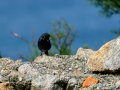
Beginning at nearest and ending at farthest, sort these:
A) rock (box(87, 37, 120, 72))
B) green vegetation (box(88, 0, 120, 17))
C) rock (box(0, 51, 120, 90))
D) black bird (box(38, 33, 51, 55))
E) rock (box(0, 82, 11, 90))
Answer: rock (box(0, 51, 120, 90)) < rock (box(0, 82, 11, 90)) < rock (box(87, 37, 120, 72)) < black bird (box(38, 33, 51, 55)) < green vegetation (box(88, 0, 120, 17))

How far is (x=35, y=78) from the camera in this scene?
228 cm

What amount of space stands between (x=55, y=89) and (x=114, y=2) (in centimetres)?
418

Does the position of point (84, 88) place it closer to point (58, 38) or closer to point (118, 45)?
point (118, 45)

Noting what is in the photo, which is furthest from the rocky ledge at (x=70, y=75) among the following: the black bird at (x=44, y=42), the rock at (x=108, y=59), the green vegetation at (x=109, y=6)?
the green vegetation at (x=109, y=6)

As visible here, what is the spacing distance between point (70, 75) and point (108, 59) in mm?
582

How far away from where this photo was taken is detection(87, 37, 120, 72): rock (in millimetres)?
2371

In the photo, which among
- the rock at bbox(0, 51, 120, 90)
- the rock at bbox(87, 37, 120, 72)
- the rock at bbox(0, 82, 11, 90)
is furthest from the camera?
the rock at bbox(87, 37, 120, 72)

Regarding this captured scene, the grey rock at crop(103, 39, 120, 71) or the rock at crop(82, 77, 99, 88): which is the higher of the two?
the grey rock at crop(103, 39, 120, 71)

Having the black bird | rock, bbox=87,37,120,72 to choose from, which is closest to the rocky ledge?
rock, bbox=87,37,120,72

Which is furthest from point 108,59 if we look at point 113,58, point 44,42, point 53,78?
point 44,42

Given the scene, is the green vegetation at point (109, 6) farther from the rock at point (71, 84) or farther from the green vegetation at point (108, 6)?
the rock at point (71, 84)

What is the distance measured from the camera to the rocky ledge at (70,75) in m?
2.09

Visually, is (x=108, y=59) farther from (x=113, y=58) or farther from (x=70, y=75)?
(x=70, y=75)

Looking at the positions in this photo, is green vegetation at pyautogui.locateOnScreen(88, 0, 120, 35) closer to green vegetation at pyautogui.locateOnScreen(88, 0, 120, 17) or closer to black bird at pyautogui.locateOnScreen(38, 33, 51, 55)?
green vegetation at pyautogui.locateOnScreen(88, 0, 120, 17)
